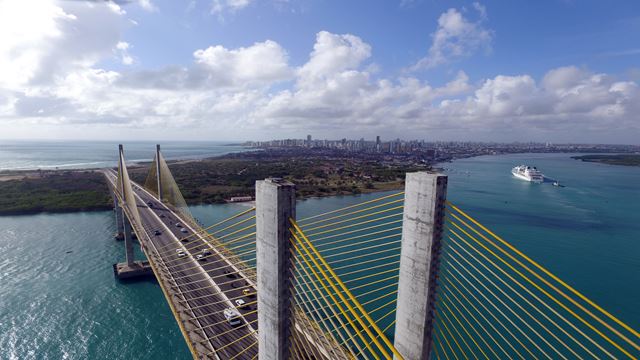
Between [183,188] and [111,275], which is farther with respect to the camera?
[183,188]

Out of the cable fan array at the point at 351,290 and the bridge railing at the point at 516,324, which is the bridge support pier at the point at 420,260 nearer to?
the bridge railing at the point at 516,324

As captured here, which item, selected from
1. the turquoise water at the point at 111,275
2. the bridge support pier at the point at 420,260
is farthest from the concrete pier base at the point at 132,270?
the bridge support pier at the point at 420,260

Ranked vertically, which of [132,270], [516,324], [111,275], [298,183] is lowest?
[516,324]

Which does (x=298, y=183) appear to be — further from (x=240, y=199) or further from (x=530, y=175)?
(x=530, y=175)

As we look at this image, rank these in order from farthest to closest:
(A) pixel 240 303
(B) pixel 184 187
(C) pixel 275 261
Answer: (B) pixel 184 187 < (A) pixel 240 303 < (C) pixel 275 261

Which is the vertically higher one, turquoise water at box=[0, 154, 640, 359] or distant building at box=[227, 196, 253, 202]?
distant building at box=[227, 196, 253, 202]

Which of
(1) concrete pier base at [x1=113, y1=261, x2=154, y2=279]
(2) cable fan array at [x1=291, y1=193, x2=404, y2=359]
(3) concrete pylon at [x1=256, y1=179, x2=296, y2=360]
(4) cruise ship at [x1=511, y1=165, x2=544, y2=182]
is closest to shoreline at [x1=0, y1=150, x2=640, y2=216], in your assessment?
(1) concrete pier base at [x1=113, y1=261, x2=154, y2=279]

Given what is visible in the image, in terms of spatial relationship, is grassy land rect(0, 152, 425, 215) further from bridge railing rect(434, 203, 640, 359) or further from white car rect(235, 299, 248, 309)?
bridge railing rect(434, 203, 640, 359)

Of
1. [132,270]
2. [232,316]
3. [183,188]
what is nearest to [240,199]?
[183,188]
